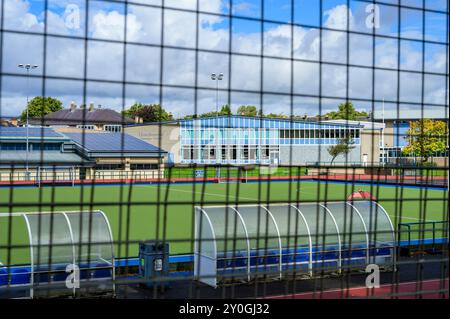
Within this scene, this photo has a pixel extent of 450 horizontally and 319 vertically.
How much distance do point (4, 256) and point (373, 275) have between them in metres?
10.3

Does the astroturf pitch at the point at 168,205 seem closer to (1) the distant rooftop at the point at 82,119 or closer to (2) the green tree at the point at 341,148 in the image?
Answer: (2) the green tree at the point at 341,148

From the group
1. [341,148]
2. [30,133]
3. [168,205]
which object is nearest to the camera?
[168,205]

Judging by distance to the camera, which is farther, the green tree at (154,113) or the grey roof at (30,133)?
the grey roof at (30,133)

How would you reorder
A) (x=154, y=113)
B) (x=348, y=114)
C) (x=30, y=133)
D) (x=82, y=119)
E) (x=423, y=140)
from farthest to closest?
1. (x=30, y=133)
2. (x=154, y=113)
3. (x=423, y=140)
4. (x=348, y=114)
5. (x=82, y=119)

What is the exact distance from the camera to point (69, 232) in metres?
12.0

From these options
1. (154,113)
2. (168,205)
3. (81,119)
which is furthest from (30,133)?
(81,119)

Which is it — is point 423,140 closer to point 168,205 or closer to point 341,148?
point 341,148

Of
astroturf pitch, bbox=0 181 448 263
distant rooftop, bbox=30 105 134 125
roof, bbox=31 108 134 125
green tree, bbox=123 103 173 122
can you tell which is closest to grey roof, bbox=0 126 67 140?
roof, bbox=31 108 134 125

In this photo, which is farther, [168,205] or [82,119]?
[168,205]

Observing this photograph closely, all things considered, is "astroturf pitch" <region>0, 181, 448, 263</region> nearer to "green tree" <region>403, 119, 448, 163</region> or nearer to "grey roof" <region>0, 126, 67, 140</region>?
"green tree" <region>403, 119, 448, 163</region>

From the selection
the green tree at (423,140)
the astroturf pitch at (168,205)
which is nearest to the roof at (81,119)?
the astroturf pitch at (168,205)
